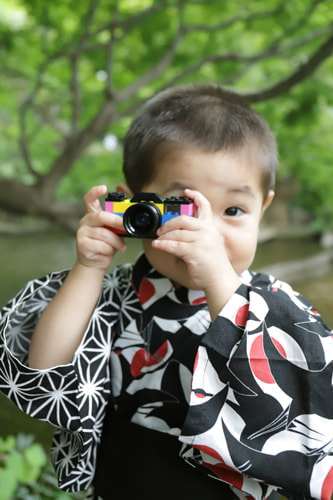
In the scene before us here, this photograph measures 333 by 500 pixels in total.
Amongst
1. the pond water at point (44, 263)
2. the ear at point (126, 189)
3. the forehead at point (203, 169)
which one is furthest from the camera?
the pond water at point (44, 263)

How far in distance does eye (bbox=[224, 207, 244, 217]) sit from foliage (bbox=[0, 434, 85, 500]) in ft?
3.32

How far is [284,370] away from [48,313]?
0.39 metres

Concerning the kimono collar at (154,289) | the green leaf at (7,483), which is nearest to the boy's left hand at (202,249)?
the kimono collar at (154,289)

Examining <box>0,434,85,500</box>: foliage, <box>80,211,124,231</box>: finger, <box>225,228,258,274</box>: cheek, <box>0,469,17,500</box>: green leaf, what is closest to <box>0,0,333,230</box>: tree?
<box>0,434,85,500</box>: foliage

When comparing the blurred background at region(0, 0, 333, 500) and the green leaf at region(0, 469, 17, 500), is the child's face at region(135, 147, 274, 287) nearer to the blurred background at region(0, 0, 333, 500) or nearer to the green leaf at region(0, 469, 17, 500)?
the green leaf at region(0, 469, 17, 500)

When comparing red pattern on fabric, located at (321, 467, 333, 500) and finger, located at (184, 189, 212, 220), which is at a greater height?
finger, located at (184, 189, 212, 220)

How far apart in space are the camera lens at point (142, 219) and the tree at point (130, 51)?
1.96 m

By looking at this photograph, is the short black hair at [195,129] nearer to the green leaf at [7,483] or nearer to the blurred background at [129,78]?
the green leaf at [7,483]

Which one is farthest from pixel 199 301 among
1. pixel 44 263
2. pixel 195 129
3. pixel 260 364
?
pixel 44 263

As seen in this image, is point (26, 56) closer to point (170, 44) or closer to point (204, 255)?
point (170, 44)

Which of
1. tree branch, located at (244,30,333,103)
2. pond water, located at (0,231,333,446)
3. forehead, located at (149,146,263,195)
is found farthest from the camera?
tree branch, located at (244,30,333,103)

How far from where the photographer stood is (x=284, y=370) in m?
0.55

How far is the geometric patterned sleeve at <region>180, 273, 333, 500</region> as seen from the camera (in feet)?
1.76

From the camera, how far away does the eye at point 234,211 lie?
660mm
